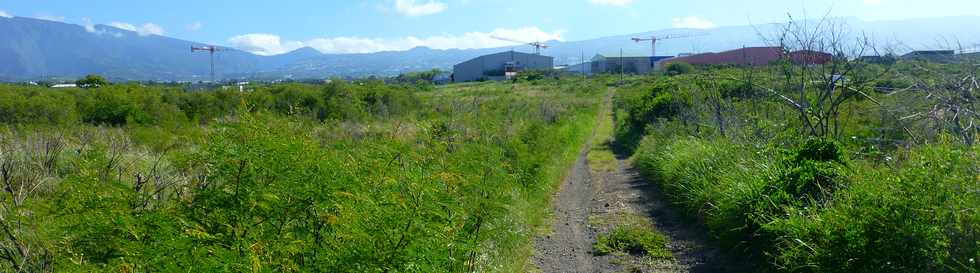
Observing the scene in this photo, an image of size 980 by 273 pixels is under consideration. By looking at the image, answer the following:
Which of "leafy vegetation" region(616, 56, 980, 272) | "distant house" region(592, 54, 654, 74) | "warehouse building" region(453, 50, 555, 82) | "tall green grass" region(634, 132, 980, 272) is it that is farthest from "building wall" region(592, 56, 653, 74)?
"tall green grass" region(634, 132, 980, 272)

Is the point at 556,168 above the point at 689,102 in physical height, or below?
below

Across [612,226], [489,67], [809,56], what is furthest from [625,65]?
[809,56]

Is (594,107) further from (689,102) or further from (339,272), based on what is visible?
(339,272)

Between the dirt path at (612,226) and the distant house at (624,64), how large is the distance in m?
73.0

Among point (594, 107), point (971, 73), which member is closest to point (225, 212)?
point (971, 73)

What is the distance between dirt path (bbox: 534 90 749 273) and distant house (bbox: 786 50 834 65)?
282 cm

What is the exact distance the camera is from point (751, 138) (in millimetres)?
11727

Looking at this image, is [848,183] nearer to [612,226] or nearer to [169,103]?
[612,226]

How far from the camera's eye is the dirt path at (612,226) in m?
8.52

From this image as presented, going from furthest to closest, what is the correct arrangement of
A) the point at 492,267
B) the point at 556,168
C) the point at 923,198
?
the point at 556,168
the point at 492,267
the point at 923,198

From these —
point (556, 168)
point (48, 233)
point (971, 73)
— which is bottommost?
point (556, 168)

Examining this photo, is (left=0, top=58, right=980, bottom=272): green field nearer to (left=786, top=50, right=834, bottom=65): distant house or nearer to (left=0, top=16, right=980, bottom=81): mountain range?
(left=786, top=50, right=834, bottom=65): distant house

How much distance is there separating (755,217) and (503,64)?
87.5 m

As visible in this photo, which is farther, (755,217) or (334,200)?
(755,217)
